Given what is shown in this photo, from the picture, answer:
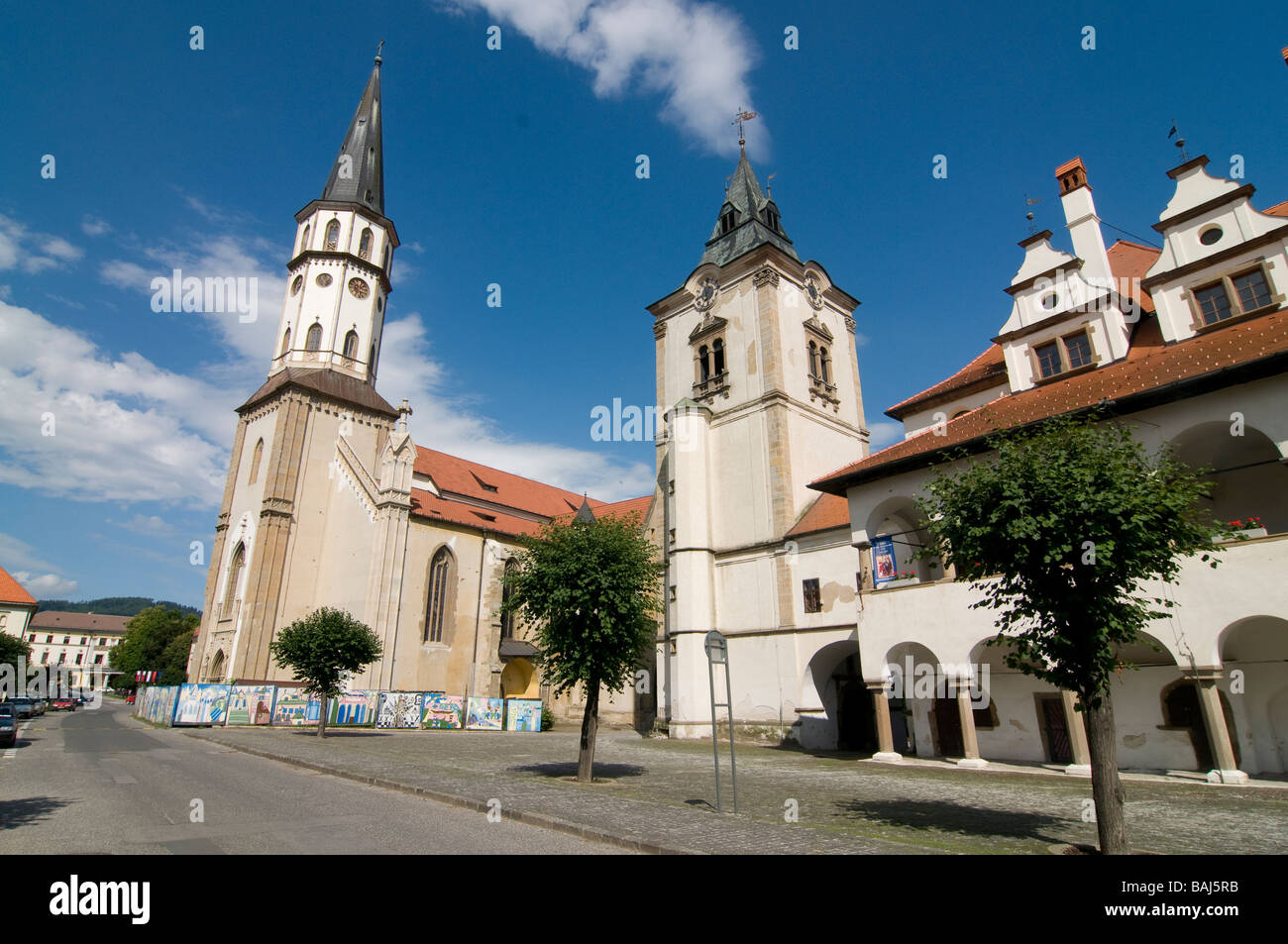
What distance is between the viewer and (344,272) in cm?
4812

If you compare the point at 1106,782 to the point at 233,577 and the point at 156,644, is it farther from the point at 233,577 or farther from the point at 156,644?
the point at 156,644

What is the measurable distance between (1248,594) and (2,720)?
35727 millimetres

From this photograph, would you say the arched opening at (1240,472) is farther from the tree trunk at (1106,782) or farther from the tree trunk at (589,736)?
the tree trunk at (589,736)

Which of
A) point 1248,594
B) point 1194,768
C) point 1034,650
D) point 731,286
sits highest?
point 731,286

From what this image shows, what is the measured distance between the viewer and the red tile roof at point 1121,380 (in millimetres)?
13906

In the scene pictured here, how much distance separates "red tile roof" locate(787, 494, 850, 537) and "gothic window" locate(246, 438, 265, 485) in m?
34.1

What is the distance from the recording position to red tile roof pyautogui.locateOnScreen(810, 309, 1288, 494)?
1391cm

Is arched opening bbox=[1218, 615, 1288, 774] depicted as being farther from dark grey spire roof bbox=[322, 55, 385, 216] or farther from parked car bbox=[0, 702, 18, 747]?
dark grey spire roof bbox=[322, 55, 385, 216]

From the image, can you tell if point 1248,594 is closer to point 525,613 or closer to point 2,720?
point 525,613

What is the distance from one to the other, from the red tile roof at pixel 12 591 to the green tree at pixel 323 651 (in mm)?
61190

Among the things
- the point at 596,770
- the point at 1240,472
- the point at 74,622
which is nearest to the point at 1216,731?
the point at 1240,472
